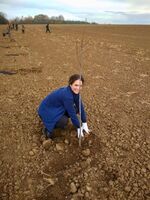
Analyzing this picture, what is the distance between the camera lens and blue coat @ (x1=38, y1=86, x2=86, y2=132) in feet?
12.1

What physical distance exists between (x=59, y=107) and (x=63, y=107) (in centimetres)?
6

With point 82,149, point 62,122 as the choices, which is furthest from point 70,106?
point 82,149

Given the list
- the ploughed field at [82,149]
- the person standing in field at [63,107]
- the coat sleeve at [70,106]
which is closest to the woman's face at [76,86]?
the person standing in field at [63,107]

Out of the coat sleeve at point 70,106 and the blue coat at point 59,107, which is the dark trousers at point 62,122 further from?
the coat sleeve at point 70,106

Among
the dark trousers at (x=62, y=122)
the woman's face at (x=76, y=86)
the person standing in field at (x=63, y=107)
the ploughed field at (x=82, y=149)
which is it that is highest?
the woman's face at (x=76, y=86)

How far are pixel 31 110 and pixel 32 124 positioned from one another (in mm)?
629

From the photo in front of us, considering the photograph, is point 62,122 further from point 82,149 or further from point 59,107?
point 82,149

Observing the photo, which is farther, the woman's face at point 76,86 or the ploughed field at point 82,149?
the woman's face at point 76,86

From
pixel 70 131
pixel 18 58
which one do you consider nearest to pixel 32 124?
pixel 70 131

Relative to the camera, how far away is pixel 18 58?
10422mm

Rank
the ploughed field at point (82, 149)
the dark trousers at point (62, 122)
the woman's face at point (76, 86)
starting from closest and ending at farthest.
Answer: the ploughed field at point (82, 149), the woman's face at point (76, 86), the dark trousers at point (62, 122)

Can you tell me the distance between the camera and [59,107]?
3.85 meters

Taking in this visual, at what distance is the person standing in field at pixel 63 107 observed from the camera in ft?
12.0

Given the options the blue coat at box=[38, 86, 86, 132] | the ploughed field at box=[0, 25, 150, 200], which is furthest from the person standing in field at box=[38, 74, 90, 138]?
the ploughed field at box=[0, 25, 150, 200]
